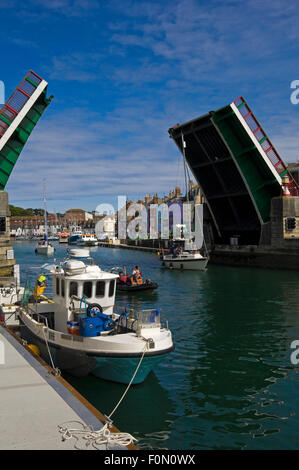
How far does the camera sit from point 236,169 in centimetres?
3928

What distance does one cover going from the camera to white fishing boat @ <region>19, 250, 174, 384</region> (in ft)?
34.9

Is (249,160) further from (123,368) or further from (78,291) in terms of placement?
(123,368)

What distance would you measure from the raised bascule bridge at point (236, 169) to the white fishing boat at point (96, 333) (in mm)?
25191

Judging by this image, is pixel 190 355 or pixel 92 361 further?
pixel 190 355

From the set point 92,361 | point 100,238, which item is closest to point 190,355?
point 92,361

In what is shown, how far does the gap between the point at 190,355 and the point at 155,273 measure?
2617cm

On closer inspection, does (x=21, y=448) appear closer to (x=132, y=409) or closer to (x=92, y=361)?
(x=132, y=409)

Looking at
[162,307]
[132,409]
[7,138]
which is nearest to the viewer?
[132,409]

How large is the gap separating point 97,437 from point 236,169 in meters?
35.3

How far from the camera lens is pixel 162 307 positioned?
894 inches

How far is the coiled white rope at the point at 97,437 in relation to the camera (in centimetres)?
609

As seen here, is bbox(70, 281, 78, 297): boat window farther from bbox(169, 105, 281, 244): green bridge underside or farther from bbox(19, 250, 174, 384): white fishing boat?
bbox(169, 105, 281, 244): green bridge underside

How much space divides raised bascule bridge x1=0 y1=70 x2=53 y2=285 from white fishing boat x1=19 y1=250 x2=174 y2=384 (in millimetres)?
14838

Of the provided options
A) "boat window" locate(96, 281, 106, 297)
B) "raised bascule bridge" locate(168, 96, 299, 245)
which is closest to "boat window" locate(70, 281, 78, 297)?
"boat window" locate(96, 281, 106, 297)
